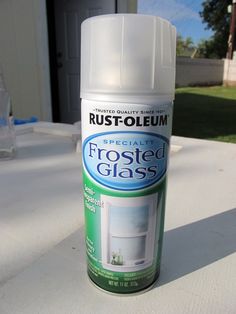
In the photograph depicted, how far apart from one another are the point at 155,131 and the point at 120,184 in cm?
6

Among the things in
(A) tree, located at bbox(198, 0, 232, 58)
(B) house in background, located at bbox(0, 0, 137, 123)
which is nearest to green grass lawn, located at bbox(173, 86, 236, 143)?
(B) house in background, located at bbox(0, 0, 137, 123)

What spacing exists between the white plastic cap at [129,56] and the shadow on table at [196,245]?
0.64 feet

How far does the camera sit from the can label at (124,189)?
0.85 feet

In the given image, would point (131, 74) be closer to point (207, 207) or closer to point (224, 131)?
point (207, 207)

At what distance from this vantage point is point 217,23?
12539 millimetres

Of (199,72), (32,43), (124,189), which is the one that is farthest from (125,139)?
(199,72)

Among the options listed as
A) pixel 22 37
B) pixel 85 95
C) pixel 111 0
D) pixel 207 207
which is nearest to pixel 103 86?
pixel 85 95

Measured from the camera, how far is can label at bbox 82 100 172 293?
26cm

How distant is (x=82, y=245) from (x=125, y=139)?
180 millimetres

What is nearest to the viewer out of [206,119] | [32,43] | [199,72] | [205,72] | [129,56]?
[129,56]

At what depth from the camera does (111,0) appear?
2232 mm

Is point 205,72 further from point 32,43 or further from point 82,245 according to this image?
point 82,245

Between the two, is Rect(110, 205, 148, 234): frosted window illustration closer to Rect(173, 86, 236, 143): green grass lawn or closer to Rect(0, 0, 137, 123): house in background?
Rect(0, 0, 137, 123): house in background

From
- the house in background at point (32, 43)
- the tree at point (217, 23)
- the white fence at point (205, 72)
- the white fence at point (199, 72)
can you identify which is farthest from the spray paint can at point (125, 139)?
the tree at point (217, 23)
